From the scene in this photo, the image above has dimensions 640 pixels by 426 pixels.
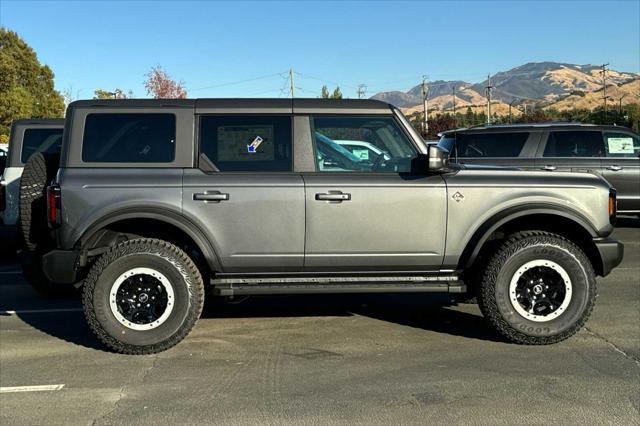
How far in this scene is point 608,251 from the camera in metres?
A: 5.02

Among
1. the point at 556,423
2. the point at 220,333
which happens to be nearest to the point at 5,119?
the point at 220,333

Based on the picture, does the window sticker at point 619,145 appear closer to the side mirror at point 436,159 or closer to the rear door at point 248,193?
the side mirror at point 436,159

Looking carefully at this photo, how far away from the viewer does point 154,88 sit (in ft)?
146

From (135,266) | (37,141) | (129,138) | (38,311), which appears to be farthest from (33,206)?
(37,141)

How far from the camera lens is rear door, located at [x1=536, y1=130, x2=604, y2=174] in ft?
34.8

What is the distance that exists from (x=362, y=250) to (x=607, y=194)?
7.02 ft

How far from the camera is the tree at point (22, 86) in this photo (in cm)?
3578

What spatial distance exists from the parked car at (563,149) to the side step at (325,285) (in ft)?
19.1

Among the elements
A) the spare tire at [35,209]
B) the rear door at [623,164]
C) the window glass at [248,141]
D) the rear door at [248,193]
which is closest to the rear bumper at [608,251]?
the rear door at [248,193]

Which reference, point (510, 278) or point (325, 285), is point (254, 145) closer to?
point (325, 285)

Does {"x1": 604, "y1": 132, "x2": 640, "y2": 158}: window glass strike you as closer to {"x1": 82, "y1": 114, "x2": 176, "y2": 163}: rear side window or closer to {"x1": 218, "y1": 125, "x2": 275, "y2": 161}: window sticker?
{"x1": 218, "y1": 125, "x2": 275, "y2": 161}: window sticker

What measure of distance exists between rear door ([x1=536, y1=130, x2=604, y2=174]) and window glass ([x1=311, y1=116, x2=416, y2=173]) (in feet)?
20.3

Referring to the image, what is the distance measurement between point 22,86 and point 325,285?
144 ft

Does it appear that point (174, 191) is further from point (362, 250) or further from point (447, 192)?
point (447, 192)
